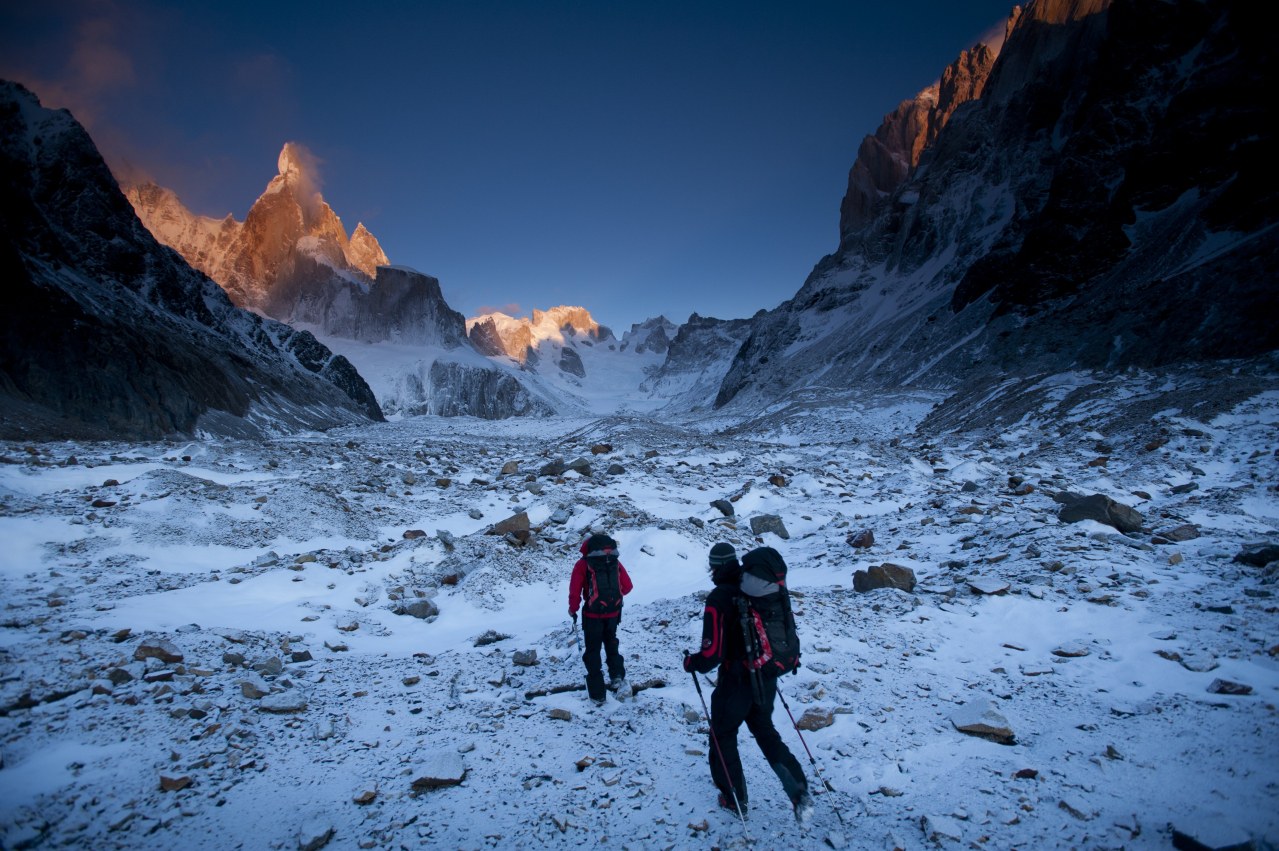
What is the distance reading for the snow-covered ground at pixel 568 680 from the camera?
3752 millimetres

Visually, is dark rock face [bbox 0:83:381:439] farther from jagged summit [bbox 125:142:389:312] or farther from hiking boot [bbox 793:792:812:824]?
jagged summit [bbox 125:142:389:312]

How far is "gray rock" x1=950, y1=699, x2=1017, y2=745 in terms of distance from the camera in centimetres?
454

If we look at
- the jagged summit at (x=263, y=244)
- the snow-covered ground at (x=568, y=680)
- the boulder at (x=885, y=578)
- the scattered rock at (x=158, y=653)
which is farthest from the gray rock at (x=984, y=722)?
the jagged summit at (x=263, y=244)

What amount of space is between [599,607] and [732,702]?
1.99 meters

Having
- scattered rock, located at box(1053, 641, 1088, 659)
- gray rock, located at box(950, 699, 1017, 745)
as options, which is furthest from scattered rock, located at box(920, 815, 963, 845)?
scattered rock, located at box(1053, 641, 1088, 659)

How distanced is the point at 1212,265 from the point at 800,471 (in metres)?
29.8

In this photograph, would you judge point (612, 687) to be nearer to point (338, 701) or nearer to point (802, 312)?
point (338, 701)

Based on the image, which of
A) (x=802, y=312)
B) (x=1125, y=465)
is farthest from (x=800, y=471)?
(x=802, y=312)

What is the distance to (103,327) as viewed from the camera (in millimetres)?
30453

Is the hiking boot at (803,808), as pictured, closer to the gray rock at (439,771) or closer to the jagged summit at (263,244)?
the gray rock at (439,771)

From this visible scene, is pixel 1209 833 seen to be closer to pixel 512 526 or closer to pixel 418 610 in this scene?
pixel 418 610

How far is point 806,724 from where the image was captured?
5.00 meters

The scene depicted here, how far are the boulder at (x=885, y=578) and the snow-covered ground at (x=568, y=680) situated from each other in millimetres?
386

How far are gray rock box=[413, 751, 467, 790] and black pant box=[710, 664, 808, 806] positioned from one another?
2.00 meters
